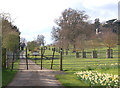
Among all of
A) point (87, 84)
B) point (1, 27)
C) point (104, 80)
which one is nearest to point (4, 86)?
point (87, 84)

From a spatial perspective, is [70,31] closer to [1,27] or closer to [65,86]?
[1,27]

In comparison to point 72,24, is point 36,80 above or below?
below

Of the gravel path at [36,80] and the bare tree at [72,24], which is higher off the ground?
the bare tree at [72,24]

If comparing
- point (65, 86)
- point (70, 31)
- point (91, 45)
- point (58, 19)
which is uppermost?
point (58, 19)

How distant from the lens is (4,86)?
7.82 metres

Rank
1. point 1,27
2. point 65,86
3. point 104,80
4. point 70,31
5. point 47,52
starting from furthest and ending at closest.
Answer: point 70,31 → point 47,52 → point 1,27 → point 65,86 → point 104,80

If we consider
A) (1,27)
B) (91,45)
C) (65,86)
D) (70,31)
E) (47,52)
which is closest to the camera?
(65,86)

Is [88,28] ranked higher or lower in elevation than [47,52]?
higher

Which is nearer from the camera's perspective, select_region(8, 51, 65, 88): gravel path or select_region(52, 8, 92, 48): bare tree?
select_region(8, 51, 65, 88): gravel path

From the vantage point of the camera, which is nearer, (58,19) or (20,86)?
(20,86)

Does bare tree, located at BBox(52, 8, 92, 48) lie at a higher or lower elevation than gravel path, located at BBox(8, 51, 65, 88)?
higher

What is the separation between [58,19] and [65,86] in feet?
114

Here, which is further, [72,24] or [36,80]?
[72,24]

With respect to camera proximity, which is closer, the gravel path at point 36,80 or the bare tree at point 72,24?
the gravel path at point 36,80
